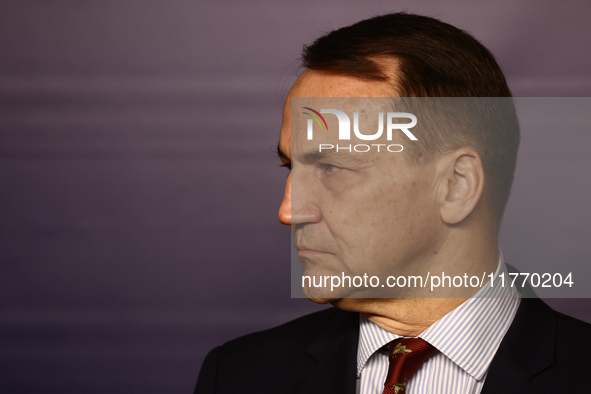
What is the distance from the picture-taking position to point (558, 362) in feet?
4.49

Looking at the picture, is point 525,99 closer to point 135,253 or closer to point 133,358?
point 135,253

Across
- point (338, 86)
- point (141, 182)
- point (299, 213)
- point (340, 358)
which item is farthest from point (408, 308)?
point (141, 182)

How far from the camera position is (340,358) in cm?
155

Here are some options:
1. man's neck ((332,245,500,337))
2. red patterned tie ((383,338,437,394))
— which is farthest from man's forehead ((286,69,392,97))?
red patterned tie ((383,338,437,394))

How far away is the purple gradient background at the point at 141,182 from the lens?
2.38 meters

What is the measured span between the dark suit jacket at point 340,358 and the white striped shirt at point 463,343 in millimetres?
35

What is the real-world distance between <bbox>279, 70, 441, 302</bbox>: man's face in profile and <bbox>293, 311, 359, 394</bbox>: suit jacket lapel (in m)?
0.21

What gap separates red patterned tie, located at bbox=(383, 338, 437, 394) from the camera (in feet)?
4.60

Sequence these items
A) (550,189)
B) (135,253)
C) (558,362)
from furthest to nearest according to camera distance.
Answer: (135,253), (550,189), (558,362)

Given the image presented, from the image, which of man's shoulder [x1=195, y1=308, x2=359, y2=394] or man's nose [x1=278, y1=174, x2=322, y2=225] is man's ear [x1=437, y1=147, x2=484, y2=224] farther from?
man's shoulder [x1=195, y1=308, x2=359, y2=394]

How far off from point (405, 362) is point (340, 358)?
199 millimetres

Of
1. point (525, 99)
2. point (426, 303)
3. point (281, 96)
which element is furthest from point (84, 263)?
point (525, 99)

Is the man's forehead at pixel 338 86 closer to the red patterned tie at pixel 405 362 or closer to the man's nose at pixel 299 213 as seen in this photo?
the man's nose at pixel 299 213

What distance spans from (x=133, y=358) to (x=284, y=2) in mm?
1593
